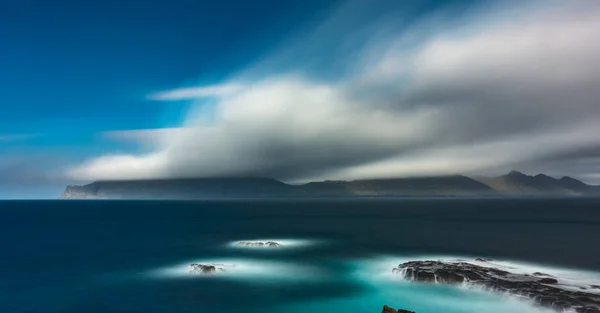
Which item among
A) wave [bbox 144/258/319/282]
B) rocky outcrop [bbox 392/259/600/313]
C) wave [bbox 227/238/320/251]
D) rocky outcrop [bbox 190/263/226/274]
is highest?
rocky outcrop [bbox 392/259/600/313]

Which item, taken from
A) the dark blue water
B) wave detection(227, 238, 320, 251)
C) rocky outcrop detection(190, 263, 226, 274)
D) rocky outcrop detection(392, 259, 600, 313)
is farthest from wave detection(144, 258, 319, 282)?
rocky outcrop detection(392, 259, 600, 313)

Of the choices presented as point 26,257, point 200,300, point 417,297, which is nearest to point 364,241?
point 417,297

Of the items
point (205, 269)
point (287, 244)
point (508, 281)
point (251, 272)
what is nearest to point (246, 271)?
point (251, 272)

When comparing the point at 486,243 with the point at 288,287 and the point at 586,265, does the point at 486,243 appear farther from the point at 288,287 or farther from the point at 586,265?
the point at 288,287

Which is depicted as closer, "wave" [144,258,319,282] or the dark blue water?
the dark blue water

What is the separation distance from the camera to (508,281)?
36062mm

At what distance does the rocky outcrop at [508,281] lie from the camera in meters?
29.2

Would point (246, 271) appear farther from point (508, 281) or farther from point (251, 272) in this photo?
point (508, 281)

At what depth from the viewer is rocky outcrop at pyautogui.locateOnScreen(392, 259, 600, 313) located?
29156 mm

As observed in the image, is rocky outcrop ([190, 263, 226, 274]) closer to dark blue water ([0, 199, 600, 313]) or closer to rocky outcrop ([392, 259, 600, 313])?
dark blue water ([0, 199, 600, 313])

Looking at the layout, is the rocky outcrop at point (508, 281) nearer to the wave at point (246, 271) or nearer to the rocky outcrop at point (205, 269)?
the wave at point (246, 271)

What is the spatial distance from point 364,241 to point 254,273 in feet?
117

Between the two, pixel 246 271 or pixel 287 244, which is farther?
pixel 287 244

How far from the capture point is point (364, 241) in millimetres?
75125
